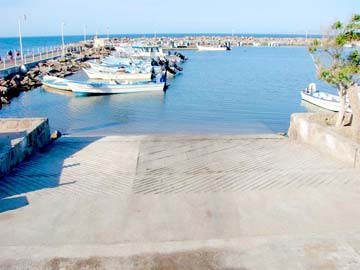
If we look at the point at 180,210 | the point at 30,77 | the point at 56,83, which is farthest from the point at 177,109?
the point at 180,210

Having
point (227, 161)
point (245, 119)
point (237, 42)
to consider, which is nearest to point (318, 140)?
point (227, 161)

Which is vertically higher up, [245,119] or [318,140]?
[318,140]

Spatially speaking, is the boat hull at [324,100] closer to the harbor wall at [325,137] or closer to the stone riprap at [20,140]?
the harbor wall at [325,137]

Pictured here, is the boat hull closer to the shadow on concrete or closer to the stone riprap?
the shadow on concrete

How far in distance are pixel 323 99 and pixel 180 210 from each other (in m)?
18.5

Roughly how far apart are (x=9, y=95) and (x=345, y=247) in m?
26.6

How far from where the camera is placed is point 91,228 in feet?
20.0

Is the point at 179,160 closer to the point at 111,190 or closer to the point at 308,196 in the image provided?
the point at 111,190

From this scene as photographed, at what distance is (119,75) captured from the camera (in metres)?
35.6

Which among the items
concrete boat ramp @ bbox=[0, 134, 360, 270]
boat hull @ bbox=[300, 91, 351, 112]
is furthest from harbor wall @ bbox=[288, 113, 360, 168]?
boat hull @ bbox=[300, 91, 351, 112]

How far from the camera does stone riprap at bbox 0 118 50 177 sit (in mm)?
8672

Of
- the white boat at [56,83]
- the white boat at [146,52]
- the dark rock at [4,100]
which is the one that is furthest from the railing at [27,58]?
the white boat at [146,52]

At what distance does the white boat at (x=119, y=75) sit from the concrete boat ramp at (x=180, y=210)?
24.4 metres

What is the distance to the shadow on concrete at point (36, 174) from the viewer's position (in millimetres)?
7306
